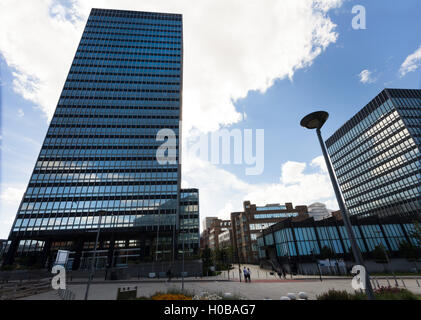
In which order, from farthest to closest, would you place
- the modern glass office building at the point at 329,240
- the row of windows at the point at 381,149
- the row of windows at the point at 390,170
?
the row of windows at the point at 381,149 < the row of windows at the point at 390,170 < the modern glass office building at the point at 329,240

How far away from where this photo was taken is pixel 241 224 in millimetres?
80688

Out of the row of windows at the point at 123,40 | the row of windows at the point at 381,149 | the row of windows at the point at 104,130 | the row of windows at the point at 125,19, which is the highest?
the row of windows at the point at 125,19

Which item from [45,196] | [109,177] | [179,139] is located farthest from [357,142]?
[45,196]

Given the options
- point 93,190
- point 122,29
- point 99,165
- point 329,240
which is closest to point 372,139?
point 329,240

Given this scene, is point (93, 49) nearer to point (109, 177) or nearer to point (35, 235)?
point (109, 177)

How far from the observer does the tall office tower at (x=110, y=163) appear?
4803 cm

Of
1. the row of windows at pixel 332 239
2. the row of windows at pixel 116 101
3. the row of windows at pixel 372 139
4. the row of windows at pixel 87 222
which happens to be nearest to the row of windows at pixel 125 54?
the row of windows at pixel 116 101

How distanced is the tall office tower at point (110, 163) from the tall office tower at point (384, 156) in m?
71.4

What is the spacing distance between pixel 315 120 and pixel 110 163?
194 feet

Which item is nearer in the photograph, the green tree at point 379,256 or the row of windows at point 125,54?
the green tree at point 379,256

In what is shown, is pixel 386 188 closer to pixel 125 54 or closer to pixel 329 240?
pixel 329 240

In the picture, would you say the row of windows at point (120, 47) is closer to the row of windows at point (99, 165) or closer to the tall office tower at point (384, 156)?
the row of windows at point (99, 165)
